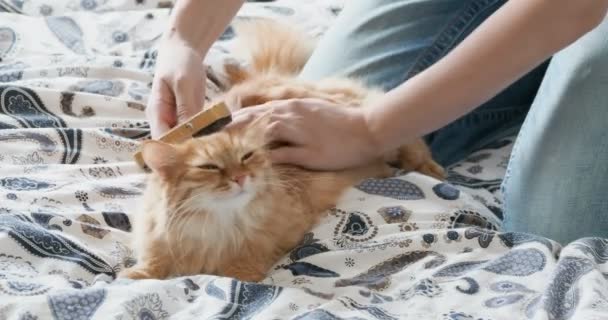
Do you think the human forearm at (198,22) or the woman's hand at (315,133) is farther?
the human forearm at (198,22)

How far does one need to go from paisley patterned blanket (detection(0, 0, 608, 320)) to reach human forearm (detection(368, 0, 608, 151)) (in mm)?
115

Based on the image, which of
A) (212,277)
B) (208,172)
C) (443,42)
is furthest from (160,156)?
(443,42)

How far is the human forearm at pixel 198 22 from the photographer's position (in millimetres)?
1458

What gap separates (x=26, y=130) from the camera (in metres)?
1.46

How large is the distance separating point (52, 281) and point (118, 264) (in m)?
0.14

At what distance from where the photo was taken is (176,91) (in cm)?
129

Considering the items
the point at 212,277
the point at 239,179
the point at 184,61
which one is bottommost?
the point at 212,277

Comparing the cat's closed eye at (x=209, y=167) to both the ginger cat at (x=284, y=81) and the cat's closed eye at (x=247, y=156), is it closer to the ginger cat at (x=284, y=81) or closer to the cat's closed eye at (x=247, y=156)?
the cat's closed eye at (x=247, y=156)

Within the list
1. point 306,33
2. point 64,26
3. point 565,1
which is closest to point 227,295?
point 565,1

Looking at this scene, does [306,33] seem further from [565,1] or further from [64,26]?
[565,1]

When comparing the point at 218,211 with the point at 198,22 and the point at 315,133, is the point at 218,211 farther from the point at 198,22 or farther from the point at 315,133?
the point at 198,22

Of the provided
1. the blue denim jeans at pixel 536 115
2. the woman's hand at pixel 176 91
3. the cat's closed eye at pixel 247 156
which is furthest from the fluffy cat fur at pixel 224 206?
the blue denim jeans at pixel 536 115

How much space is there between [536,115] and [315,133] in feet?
1.23

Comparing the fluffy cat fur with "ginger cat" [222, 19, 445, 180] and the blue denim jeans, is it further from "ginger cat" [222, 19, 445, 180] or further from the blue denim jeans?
the blue denim jeans
